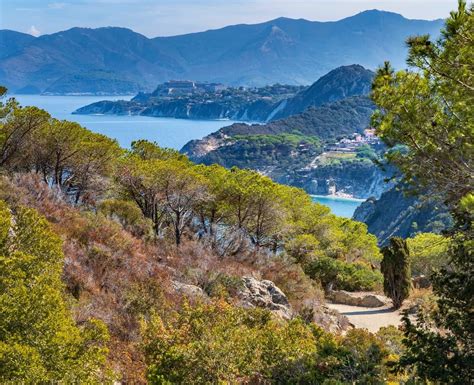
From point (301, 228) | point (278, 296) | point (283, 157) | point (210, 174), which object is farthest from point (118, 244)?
point (283, 157)

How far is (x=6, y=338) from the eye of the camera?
5.65 metres

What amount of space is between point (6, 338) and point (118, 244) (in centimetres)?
790

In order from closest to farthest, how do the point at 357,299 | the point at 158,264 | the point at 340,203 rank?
1. the point at 158,264
2. the point at 357,299
3. the point at 340,203

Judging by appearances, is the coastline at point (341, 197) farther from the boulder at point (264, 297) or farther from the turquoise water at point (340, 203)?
the boulder at point (264, 297)

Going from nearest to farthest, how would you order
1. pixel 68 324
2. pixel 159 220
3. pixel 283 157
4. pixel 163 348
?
1. pixel 68 324
2. pixel 163 348
3. pixel 159 220
4. pixel 283 157

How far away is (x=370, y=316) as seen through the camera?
59.4 feet

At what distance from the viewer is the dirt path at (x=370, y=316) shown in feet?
55.6

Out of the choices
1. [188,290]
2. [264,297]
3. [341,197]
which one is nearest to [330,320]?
[264,297]

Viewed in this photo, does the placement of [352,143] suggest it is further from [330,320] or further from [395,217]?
[330,320]

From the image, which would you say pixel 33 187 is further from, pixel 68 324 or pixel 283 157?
pixel 283 157

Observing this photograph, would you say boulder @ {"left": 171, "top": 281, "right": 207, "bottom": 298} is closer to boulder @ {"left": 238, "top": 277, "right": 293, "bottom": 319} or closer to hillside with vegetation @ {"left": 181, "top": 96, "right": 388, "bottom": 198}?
boulder @ {"left": 238, "top": 277, "right": 293, "bottom": 319}

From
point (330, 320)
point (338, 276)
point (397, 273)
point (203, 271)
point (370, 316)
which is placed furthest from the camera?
point (338, 276)

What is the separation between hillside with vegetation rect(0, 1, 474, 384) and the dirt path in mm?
763

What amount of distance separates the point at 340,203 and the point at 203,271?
137m
